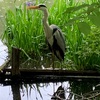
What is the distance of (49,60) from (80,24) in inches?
144

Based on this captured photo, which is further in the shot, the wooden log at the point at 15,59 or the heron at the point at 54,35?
the heron at the point at 54,35

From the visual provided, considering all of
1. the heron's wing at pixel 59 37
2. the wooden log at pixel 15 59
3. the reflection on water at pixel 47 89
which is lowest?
the reflection on water at pixel 47 89

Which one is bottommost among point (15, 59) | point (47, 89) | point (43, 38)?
point (47, 89)

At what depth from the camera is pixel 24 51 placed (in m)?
3.96

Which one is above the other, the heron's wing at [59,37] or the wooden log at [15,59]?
the heron's wing at [59,37]

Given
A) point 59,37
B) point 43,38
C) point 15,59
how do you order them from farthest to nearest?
point 43,38 → point 59,37 → point 15,59

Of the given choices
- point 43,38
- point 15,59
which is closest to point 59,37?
point 15,59

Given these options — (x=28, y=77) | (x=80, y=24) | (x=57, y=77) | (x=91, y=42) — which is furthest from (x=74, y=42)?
(x=80, y=24)

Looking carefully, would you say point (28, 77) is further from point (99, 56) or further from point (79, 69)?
point (99, 56)

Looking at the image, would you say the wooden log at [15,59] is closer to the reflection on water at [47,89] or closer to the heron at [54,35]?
the reflection on water at [47,89]

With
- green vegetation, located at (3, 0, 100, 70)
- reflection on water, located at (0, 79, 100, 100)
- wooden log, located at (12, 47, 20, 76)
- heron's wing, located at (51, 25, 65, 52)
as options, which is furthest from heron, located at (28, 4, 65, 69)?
wooden log, located at (12, 47, 20, 76)

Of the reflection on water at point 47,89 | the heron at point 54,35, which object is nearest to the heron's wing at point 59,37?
the heron at point 54,35

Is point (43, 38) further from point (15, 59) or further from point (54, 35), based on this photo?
point (15, 59)

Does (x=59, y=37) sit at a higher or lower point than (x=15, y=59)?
higher
